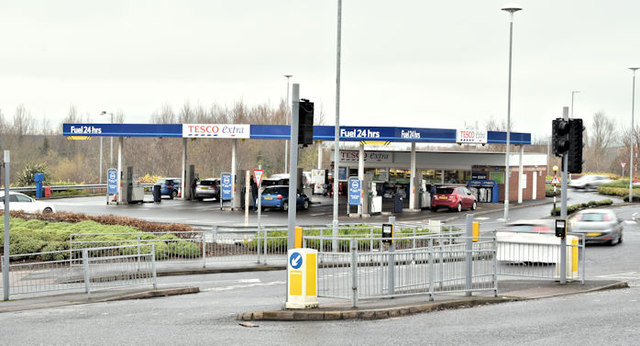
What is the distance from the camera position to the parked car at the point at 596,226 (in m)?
29.9

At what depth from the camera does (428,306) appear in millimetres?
15117

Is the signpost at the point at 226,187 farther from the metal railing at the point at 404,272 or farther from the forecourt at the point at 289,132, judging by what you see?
the metal railing at the point at 404,272

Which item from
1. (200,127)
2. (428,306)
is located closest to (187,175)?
(200,127)

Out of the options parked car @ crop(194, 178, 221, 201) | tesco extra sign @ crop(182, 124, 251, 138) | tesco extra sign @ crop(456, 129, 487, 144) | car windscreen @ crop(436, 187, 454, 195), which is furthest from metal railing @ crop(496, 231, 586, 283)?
parked car @ crop(194, 178, 221, 201)

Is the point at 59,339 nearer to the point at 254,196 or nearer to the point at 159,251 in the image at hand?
the point at 159,251

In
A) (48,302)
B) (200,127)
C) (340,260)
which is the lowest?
(48,302)

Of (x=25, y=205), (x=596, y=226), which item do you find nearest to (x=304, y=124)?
(x=596, y=226)

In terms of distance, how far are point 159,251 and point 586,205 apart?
33372mm

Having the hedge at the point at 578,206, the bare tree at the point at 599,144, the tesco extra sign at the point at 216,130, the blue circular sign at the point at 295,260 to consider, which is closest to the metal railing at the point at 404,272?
the blue circular sign at the point at 295,260

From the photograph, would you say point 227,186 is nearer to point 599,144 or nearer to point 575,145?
point 575,145

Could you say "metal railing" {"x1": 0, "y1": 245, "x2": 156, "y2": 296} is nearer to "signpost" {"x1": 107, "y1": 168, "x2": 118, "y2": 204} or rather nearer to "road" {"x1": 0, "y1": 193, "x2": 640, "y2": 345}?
"road" {"x1": 0, "y1": 193, "x2": 640, "y2": 345}

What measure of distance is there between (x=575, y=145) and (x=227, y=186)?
30411mm

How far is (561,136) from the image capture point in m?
19.0

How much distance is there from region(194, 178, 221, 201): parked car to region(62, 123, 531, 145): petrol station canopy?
5787 millimetres
